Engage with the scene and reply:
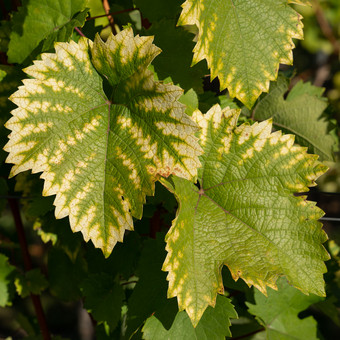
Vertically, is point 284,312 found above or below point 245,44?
below

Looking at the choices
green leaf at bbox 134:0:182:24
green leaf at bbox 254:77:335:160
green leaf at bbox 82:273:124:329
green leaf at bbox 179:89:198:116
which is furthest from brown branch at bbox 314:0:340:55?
green leaf at bbox 82:273:124:329

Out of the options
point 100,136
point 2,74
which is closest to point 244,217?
point 100,136

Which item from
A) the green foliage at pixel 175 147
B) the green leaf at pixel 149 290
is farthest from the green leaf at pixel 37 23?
the green leaf at pixel 149 290

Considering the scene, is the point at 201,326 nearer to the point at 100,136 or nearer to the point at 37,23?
the point at 100,136

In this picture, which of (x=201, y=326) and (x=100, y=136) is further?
(x=201, y=326)

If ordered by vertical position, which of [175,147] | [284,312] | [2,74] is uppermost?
[2,74]

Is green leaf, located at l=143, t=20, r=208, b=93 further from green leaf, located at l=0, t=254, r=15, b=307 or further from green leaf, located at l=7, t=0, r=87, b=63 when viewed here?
green leaf, located at l=0, t=254, r=15, b=307

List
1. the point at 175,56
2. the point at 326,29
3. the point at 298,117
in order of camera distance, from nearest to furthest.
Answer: the point at 175,56, the point at 298,117, the point at 326,29
